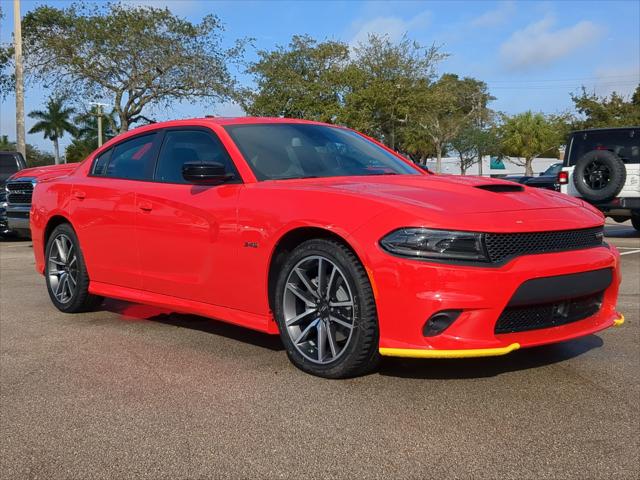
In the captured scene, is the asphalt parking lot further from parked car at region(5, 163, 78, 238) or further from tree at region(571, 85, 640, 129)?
tree at region(571, 85, 640, 129)

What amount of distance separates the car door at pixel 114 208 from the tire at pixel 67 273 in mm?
149

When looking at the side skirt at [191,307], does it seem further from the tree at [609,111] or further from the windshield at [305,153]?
the tree at [609,111]

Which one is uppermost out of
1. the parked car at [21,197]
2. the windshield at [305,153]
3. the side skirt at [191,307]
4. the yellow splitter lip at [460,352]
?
the windshield at [305,153]

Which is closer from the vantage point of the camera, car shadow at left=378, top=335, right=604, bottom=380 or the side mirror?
car shadow at left=378, top=335, right=604, bottom=380

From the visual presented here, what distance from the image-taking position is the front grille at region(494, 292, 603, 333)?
12.1 ft

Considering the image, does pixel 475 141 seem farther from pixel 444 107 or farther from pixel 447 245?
pixel 447 245

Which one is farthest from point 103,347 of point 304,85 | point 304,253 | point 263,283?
point 304,85

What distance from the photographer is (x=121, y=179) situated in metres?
5.61

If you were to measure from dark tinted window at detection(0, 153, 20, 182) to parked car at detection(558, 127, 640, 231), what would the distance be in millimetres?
11630

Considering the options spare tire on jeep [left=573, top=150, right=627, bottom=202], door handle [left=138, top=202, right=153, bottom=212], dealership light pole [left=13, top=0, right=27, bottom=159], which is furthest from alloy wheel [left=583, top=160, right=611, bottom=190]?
dealership light pole [left=13, top=0, right=27, bottom=159]

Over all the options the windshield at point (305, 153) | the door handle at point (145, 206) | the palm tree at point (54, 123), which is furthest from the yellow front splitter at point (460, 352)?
the palm tree at point (54, 123)

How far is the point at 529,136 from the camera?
72000 mm

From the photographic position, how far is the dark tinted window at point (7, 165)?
1612 centimetres

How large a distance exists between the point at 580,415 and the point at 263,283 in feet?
6.15
